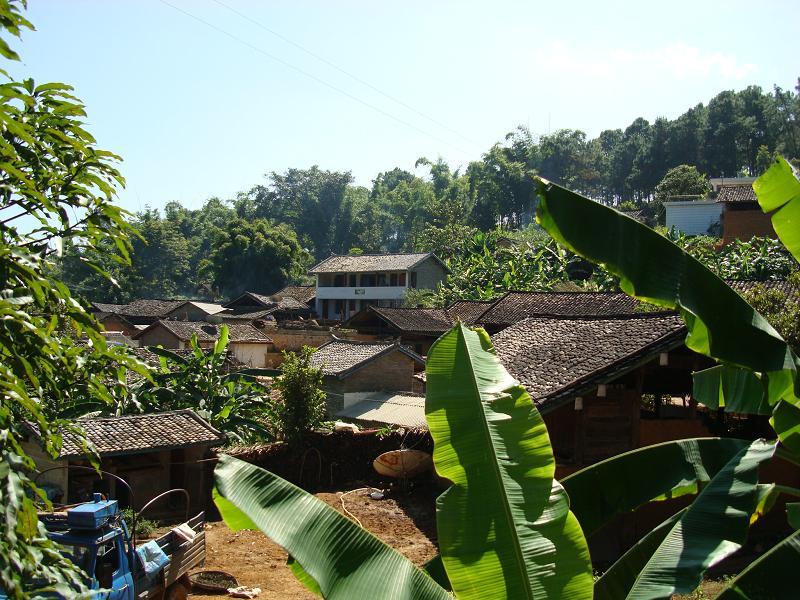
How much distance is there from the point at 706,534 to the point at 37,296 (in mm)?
3532

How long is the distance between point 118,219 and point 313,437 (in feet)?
52.7

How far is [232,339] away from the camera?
3994 centimetres

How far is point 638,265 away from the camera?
13.2ft

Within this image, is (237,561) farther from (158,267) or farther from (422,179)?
(422,179)

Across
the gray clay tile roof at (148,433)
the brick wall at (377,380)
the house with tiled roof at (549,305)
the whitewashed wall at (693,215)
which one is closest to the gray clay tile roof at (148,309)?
the house with tiled roof at (549,305)

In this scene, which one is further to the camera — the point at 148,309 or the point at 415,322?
the point at 148,309

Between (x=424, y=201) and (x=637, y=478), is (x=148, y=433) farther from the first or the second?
(x=424, y=201)

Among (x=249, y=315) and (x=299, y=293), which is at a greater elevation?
(x=299, y=293)

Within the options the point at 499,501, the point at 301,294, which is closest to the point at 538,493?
the point at 499,501

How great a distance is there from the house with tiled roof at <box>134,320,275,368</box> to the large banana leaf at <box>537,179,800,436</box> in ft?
118

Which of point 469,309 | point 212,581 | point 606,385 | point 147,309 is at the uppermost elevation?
point 606,385

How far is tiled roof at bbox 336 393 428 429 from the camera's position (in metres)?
23.3

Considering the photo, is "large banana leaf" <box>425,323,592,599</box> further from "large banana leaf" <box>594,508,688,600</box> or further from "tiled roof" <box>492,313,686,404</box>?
"tiled roof" <box>492,313,686,404</box>

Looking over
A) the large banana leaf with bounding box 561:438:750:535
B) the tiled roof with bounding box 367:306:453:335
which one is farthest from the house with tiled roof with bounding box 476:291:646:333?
the large banana leaf with bounding box 561:438:750:535
